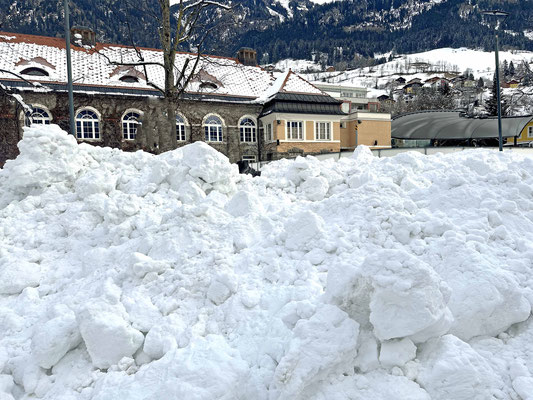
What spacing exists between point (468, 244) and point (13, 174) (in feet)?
22.6

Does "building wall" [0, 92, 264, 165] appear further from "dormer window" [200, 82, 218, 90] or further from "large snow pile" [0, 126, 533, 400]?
"large snow pile" [0, 126, 533, 400]

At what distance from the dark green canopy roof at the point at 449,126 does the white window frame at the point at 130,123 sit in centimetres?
2461

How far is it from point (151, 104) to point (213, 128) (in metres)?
5.00

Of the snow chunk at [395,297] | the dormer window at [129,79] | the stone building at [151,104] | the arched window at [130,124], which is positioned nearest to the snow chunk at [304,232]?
the snow chunk at [395,297]

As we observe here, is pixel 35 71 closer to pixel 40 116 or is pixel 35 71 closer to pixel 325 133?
pixel 40 116

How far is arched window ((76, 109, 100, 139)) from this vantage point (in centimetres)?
2500

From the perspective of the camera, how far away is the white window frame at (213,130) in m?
28.2

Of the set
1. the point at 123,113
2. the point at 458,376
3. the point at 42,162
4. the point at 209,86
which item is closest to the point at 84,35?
the point at 123,113

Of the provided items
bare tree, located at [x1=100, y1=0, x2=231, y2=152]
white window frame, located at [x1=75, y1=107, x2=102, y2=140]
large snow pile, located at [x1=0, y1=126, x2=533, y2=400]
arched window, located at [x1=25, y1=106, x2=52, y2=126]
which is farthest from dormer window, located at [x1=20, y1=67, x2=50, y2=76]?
large snow pile, located at [x1=0, y1=126, x2=533, y2=400]

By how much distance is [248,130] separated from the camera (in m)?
29.6

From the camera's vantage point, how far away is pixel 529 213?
456cm

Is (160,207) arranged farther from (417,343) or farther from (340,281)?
(417,343)

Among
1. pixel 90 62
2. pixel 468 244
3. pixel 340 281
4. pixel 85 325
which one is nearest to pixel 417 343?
pixel 340 281

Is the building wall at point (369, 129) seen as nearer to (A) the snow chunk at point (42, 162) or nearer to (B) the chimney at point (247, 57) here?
(B) the chimney at point (247, 57)
